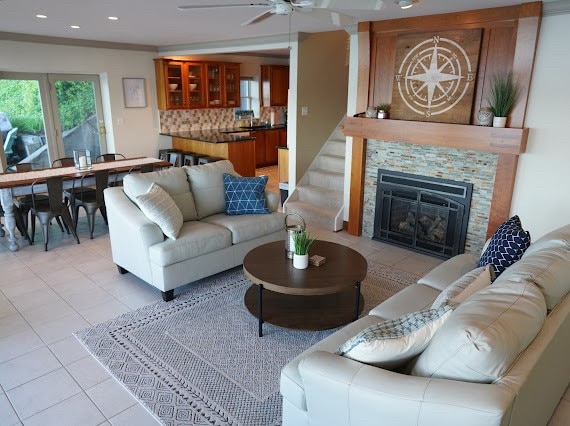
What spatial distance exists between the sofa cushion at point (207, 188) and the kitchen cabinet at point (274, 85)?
5574 millimetres

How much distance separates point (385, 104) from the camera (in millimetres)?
Result: 4852

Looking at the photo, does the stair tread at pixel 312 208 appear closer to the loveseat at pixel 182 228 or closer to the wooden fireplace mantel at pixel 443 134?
the wooden fireplace mantel at pixel 443 134

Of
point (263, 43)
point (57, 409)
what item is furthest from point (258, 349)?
point (263, 43)

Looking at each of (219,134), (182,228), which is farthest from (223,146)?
(182,228)

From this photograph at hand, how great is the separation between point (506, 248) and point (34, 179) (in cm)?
479

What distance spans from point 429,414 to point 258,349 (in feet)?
5.63

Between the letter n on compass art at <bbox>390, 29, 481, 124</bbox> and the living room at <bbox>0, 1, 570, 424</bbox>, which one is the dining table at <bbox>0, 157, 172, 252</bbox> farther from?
the letter n on compass art at <bbox>390, 29, 481, 124</bbox>

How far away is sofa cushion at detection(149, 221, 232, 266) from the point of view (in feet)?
11.6

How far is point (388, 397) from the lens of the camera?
5.01ft

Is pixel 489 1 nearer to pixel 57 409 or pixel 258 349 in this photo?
pixel 258 349

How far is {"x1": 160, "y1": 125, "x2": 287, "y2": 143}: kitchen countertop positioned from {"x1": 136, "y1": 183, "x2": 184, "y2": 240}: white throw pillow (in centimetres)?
391

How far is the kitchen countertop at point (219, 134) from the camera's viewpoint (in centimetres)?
769

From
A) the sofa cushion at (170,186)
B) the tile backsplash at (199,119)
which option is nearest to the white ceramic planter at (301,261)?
the sofa cushion at (170,186)

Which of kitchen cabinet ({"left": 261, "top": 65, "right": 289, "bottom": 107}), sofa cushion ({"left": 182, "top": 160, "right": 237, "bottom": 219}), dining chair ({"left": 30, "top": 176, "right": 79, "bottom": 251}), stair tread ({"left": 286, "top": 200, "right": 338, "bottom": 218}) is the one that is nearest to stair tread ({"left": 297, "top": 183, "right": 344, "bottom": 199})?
stair tread ({"left": 286, "top": 200, "right": 338, "bottom": 218})
